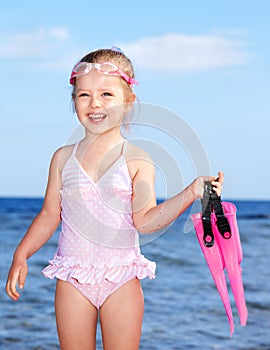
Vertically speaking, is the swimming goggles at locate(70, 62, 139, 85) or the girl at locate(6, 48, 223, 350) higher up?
the swimming goggles at locate(70, 62, 139, 85)

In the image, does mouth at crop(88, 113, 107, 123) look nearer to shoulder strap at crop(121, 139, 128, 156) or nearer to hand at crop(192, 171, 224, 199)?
shoulder strap at crop(121, 139, 128, 156)

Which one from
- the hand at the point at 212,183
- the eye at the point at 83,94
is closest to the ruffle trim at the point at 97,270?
the hand at the point at 212,183

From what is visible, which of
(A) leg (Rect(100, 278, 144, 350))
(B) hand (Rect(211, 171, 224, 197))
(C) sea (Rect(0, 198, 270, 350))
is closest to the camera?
(B) hand (Rect(211, 171, 224, 197))

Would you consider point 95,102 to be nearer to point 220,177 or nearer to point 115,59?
point 115,59

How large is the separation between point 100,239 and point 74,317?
321 millimetres

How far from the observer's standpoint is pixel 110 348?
2.96 metres

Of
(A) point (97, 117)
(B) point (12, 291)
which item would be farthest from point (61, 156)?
(B) point (12, 291)

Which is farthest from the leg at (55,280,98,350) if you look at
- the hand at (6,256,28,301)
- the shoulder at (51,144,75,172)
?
the shoulder at (51,144,75,172)

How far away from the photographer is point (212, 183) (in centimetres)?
276

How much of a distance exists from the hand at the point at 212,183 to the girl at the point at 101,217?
0.02 meters

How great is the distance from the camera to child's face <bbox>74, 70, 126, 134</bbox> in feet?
9.98

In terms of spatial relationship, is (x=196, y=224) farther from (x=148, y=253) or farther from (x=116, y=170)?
(x=148, y=253)

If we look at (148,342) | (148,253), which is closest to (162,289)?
(148,342)

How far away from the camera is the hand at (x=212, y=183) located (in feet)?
9.05
